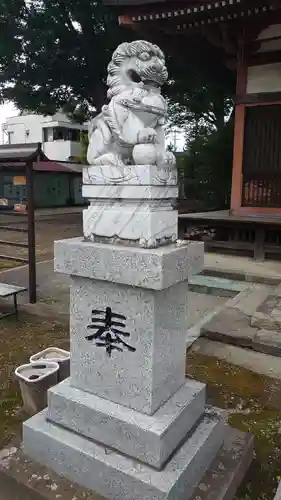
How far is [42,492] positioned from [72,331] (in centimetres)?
92

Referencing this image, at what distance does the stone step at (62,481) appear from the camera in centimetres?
222

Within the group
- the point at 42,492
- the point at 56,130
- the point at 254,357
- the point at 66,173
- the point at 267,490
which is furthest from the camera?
the point at 56,130

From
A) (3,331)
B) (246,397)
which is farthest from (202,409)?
(3,331)

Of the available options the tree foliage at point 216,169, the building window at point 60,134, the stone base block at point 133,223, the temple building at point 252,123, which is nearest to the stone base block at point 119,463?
the stone base block at point 133,223

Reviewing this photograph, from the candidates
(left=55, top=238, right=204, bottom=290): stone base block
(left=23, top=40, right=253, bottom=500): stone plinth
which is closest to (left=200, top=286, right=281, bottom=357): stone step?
(left=23, top=40, right=253, bottom=500): stone plinth

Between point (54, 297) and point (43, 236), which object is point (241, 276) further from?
point (43, 236)

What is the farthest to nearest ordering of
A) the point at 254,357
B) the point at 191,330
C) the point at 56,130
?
the point at 56,130 < the point at 191,330 < the point at 254,357

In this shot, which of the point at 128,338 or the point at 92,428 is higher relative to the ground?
the point at 128,338

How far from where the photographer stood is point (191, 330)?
477 cm

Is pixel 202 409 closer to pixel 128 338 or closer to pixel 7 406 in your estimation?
pixel 128 338

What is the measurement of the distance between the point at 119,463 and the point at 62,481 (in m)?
0.42

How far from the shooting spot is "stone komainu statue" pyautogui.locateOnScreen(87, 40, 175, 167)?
224 cm

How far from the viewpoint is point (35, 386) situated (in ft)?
9.59

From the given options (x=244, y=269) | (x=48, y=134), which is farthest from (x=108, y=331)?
(x=48, y=134)
